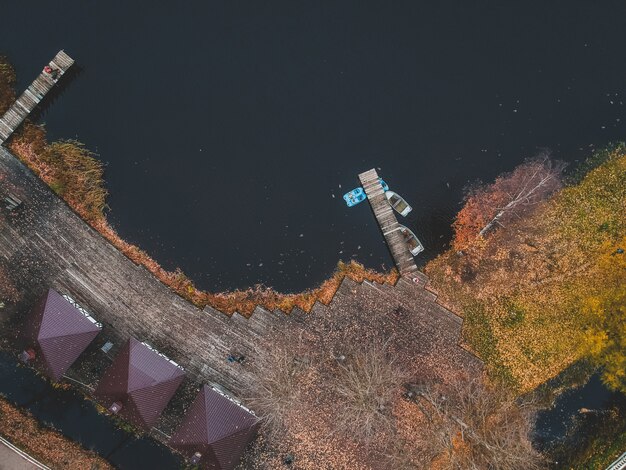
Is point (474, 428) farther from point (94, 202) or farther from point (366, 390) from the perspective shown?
point (94, 202)

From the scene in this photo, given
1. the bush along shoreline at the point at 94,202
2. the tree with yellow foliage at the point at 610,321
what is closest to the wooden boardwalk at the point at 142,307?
the bush along shoreline at the point at 94,202

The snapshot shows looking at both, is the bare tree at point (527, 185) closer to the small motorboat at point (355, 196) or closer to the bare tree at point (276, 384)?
the small motorboat at point (355, 196)

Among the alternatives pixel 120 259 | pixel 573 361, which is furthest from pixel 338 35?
pixel 573 361

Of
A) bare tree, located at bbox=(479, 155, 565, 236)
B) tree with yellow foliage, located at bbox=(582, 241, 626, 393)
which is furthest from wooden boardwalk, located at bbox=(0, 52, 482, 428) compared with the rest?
bare tree, located at bbox=(479, 155, 565, 236)

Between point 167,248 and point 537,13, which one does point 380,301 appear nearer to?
point 167,248

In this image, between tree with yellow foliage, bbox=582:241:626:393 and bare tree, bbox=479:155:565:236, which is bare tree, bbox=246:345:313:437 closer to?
bare tree, bbox=479:155:565:236
